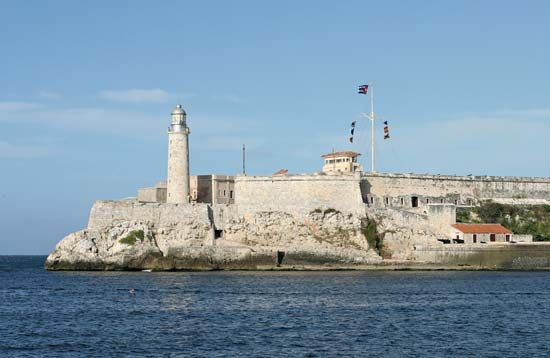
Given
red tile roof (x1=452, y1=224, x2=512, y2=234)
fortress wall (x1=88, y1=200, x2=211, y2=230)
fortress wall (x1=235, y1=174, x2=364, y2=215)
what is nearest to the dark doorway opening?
fortress wall (x1=235, y1=174, x2=364, y2=215)

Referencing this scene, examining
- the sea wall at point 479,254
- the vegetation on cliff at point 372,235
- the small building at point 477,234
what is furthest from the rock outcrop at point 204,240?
the small building at point 477,234

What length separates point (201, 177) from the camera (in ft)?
177

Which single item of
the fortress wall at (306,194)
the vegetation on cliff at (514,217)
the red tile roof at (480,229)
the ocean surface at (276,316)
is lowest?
the ocean surface at (276,316)

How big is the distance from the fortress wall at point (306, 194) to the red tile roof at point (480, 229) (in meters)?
5.88

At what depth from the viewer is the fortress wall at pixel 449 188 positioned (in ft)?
179

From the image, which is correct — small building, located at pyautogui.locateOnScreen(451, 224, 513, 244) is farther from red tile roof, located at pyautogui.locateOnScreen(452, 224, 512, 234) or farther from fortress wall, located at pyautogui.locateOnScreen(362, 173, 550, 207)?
fortress wall, located at pyautogui.locateOnScreen(362, 173, 550, 207)

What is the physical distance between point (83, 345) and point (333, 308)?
10530 millimetres

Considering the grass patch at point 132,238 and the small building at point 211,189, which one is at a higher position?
the small building at point 211,189

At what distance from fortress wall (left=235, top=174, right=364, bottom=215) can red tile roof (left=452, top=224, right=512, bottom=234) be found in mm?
5877

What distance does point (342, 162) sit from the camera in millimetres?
57469

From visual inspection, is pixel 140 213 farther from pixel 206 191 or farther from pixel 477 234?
pixel 477 234

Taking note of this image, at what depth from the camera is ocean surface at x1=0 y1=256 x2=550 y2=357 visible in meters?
23.5

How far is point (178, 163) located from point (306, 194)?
7.23 metres

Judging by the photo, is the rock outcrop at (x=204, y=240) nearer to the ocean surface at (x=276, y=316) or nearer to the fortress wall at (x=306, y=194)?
the fortress wall at (x=306, y=194)
